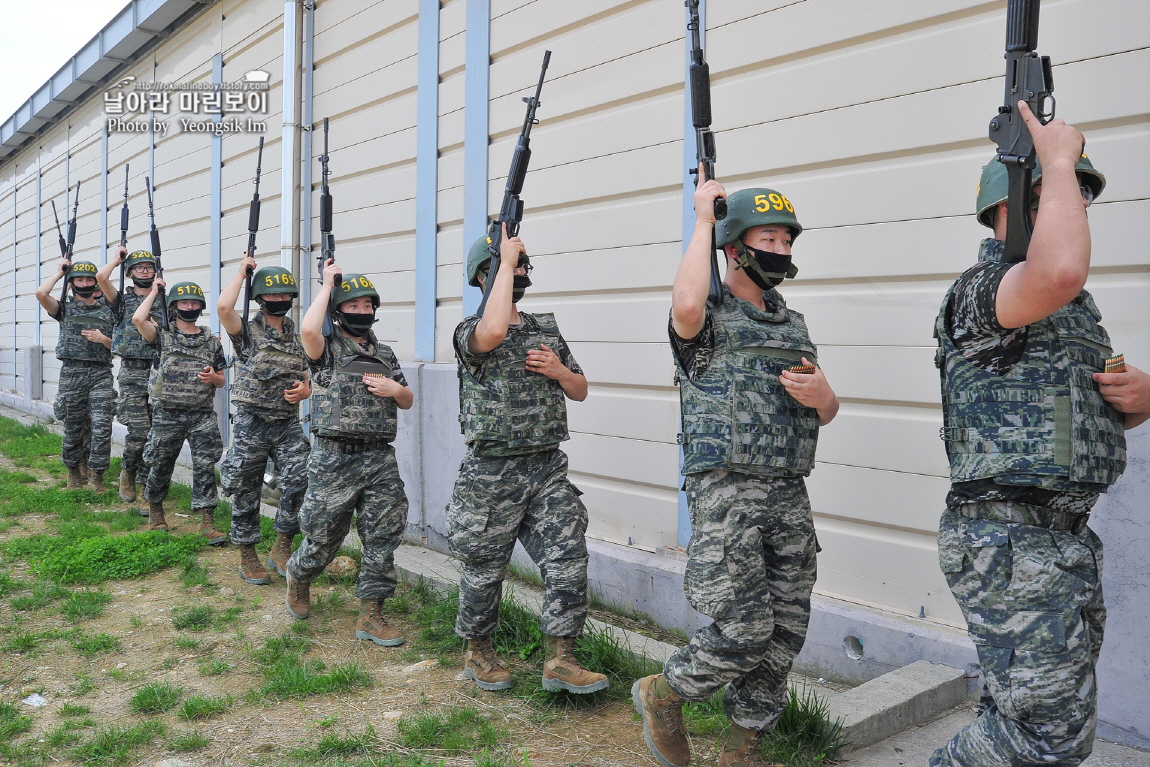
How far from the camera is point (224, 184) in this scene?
10828 mm

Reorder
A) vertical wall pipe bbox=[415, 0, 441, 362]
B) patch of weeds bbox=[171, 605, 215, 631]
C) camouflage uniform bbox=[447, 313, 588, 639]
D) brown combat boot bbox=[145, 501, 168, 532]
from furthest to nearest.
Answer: brown combat boot bbox=[145, 501, 168, 532] → vertical wall pipe bbox=[415, 0, 441, 362] → patch of weeds bbox=[171, 605, 215, 631] → camouflage uniform bbox=[447, 313, 588, 639]

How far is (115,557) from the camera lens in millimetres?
6609

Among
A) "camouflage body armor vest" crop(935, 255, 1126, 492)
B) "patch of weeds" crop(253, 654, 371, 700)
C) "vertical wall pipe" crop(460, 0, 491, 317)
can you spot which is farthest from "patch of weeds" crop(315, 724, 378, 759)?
"vertical wall pipe" crop(460, 0, 491, 317)

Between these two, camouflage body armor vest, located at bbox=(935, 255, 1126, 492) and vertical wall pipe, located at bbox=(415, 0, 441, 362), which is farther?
vertical wall pipe, located at bbox=(415, 0, 441, 362)

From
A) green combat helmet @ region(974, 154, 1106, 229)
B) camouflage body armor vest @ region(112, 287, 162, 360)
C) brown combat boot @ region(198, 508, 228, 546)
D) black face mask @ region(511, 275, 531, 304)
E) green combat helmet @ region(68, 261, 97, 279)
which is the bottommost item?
brown combat boot @ region(198, 508, 228, 546)

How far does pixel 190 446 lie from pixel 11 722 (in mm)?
3684

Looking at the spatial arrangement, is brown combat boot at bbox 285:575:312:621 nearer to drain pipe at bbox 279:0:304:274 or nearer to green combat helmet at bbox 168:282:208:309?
green combat helmet at bbox 168:282:208:309

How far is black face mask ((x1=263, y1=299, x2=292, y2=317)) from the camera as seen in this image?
6227mm

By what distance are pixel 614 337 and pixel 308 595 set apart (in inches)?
95.0

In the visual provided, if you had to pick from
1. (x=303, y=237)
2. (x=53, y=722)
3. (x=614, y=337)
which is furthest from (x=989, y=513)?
(x=303, y=237)

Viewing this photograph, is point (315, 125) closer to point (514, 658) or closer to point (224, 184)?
point (224, 184)

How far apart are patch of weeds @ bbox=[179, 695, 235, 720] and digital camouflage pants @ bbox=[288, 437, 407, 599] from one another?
105 cm

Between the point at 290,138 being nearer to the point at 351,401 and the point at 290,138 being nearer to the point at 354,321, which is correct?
the point at 354,321

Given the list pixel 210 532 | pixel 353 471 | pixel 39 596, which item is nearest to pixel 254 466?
pixel 210 532
